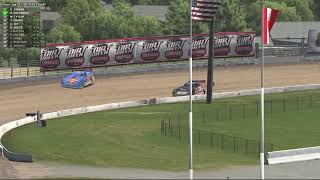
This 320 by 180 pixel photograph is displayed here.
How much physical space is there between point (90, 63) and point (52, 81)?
683cm

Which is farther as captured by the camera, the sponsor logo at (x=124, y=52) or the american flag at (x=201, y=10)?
the sponsor logo at (x=124, y=52)

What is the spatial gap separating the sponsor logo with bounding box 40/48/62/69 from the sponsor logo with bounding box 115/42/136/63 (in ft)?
24.0

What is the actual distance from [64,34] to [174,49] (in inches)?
1297

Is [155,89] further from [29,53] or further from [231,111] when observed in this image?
[29,53]

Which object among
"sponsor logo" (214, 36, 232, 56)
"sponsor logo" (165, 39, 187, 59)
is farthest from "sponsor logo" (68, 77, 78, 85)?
"sponsor logo" (214, 36, 232, 56)

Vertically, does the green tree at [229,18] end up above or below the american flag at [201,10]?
below

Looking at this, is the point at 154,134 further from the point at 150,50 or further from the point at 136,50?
the point at 150,50

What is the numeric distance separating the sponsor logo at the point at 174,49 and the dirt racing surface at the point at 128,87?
350cm

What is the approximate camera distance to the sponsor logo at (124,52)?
9675 cm

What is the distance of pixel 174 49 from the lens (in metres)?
99.5

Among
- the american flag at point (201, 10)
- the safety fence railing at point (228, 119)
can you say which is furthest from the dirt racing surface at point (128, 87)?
the american flag at point (201, 10)

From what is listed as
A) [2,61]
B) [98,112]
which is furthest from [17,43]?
[2,61]

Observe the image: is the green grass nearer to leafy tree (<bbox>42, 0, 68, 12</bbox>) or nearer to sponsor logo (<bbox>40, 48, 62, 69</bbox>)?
sponsor logo (<bbox>40, 48, 62, 69</bbox>)

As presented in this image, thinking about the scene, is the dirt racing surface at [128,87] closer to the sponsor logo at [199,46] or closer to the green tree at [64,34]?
the sponsor logo at [199,46]
